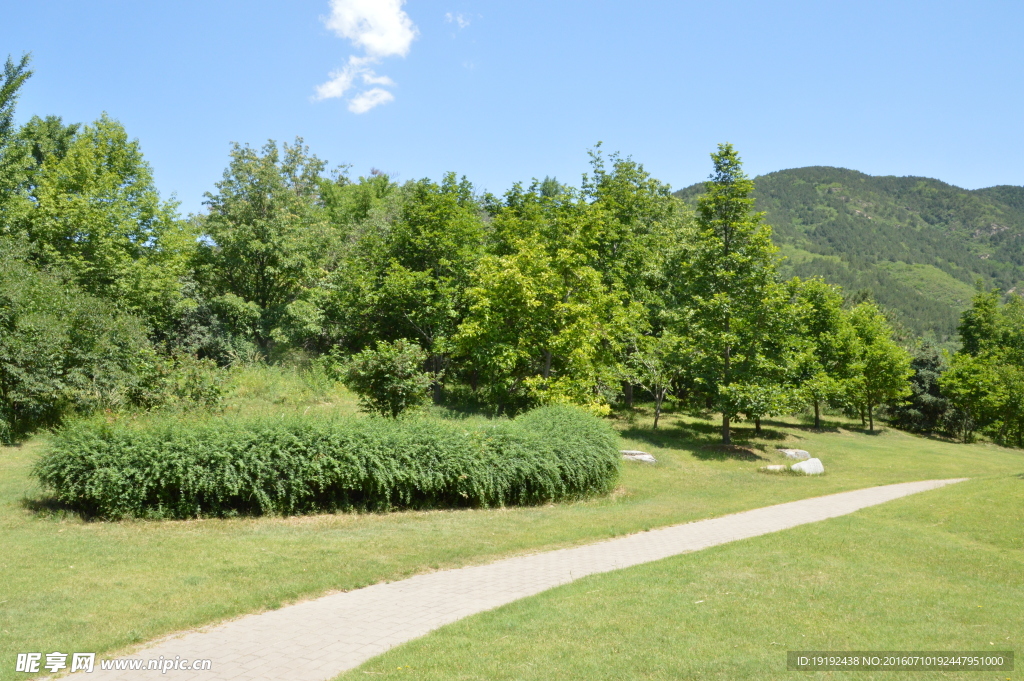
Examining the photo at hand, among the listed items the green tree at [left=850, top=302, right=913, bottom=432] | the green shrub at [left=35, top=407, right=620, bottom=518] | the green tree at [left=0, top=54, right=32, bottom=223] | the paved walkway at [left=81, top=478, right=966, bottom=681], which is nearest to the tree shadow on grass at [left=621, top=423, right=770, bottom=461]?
the green shrub at [left=35, top=407, right=620, bottom=518]

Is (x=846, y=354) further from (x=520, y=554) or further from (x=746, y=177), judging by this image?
(x=520, y=554)

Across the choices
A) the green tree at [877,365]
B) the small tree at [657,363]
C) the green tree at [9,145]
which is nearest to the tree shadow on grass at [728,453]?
the small tree at [657,363]

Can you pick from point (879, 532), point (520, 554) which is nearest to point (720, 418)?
point (879, 532)

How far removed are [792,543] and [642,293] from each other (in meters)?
22.5

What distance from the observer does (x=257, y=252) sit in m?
30.7

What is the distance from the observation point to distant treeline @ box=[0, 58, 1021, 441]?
60.4ft

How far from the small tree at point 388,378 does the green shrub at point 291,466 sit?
170 centimetres

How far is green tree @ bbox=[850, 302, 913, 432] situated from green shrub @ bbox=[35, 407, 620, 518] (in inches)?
1272

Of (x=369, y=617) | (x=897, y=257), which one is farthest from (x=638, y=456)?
(x=897, y=257)

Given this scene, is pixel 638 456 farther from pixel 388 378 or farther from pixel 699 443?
pixel 388 378

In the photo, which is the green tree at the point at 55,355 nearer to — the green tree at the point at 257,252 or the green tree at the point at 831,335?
the green tree at the point at 257,252

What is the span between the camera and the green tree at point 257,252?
101ft

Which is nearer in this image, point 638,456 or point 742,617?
point 742,617

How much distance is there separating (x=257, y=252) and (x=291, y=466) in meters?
22.2
